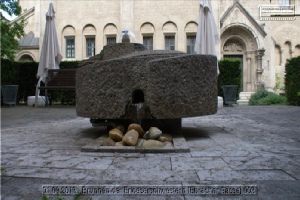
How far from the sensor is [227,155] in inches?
101

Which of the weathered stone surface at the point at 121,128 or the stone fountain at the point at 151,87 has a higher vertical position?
the stone fountain at the point at 151,87

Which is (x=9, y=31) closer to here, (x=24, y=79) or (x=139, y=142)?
(x=24, y=79)

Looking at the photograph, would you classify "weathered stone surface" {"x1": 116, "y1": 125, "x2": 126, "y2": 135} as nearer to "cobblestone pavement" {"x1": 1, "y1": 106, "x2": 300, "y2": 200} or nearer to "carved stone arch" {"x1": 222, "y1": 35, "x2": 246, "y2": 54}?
"cobblestone pavement" {"x1": 1, "y1": 106, "x2": 300, "y2": 200}

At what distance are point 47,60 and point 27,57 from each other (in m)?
11.6

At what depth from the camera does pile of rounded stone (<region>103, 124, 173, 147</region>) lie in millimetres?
2898

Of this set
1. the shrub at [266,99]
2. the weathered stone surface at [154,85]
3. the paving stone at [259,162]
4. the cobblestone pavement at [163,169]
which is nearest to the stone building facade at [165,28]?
the shrub at [266,99]

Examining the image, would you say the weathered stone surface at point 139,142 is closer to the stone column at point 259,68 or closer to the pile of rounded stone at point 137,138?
the pile of rounded stone at point 137,138

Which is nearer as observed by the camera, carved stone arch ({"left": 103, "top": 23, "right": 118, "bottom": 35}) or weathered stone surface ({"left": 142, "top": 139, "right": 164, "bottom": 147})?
weathered stone surface ({"left": 142, "top": 139, "right": 164, "bottom": 147})

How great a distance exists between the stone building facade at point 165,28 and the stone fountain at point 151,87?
13.7m

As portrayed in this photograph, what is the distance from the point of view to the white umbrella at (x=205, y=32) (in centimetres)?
970

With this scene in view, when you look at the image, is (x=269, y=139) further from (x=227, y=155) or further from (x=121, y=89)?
(x=121, y=89)

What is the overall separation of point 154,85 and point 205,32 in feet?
24.4

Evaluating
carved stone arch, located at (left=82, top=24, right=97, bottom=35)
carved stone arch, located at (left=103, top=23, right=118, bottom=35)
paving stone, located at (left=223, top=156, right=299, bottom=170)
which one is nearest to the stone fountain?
paving stone, located at (left=223, top=156, right=299, bottom=170)

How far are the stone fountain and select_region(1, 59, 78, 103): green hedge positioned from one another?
28.5 feet
